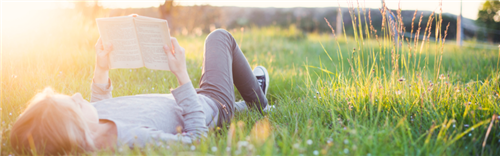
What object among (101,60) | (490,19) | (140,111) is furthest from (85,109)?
(490,19)

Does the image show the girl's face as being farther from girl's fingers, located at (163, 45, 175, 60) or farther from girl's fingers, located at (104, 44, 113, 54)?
girl's fingers, located at (163, 45, 175, 60)

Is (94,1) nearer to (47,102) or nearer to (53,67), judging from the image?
(53,67)

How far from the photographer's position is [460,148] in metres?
1.52

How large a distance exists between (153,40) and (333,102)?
4.41 ft

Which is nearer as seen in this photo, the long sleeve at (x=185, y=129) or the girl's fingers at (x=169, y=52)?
the long sleeve at (x=185, y=129)

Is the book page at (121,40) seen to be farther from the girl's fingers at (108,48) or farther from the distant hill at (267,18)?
the distant hill at (267,18)

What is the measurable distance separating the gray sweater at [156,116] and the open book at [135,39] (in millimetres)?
245

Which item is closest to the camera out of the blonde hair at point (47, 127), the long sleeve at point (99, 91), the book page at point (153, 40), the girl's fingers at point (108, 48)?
the blonde hair at point (47, 127)

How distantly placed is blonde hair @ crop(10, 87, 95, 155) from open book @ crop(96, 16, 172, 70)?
507mm

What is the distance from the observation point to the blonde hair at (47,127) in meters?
1.34

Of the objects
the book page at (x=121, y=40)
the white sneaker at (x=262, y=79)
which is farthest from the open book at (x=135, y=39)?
the white sneaker at (x=262, y=79)

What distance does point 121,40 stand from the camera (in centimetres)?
178

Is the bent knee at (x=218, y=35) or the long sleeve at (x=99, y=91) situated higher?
the bent knee at (x=218, y=35)

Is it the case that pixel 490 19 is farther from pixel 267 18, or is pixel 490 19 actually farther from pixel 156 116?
pixel 267 18
